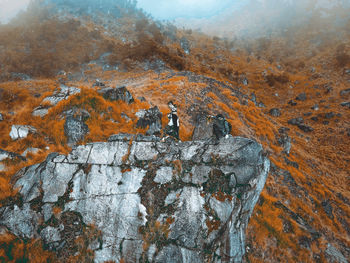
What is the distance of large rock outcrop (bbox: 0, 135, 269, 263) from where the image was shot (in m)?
5.10

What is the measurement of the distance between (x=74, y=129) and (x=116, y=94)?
146 inches

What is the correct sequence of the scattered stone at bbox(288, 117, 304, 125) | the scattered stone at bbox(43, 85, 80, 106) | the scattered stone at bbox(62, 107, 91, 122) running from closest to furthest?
1. the scattered stone at bbox(62, 107, 91, 122)
2. the scattered stone at bbox(43, 85, 80, 106)
3. the scattered stone at bbox(288, 117, 304, 125)

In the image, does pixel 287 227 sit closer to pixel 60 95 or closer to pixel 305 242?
pixel 305 242

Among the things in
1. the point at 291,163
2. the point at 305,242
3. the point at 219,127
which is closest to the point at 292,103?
the point at 291,163

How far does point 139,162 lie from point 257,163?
4351mm

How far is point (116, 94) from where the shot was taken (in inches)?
404

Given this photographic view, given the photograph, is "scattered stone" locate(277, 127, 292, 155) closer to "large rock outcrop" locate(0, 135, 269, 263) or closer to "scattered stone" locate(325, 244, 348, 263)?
"scattered stone" locate(325, 244, 348, 263)

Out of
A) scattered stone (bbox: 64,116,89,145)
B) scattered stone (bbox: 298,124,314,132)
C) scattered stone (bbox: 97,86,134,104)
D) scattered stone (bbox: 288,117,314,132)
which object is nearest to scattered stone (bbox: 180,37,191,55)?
scattered stone (bbox: 288,117,314,132)

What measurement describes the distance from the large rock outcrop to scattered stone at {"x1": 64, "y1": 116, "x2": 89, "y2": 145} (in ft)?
4.25

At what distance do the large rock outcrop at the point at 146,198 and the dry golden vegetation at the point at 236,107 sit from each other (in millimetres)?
438

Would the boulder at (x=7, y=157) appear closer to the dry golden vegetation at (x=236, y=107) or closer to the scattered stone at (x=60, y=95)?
the dry golden vegetation at (x=236, y=107)

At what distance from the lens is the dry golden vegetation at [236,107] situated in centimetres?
752

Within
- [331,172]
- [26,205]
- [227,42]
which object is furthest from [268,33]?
[26,205]

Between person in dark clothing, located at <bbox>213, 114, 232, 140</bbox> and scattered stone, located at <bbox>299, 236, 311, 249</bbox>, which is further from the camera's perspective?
person in dark clothing, located at <bbox>213, 114, 232, 140</bbox>
